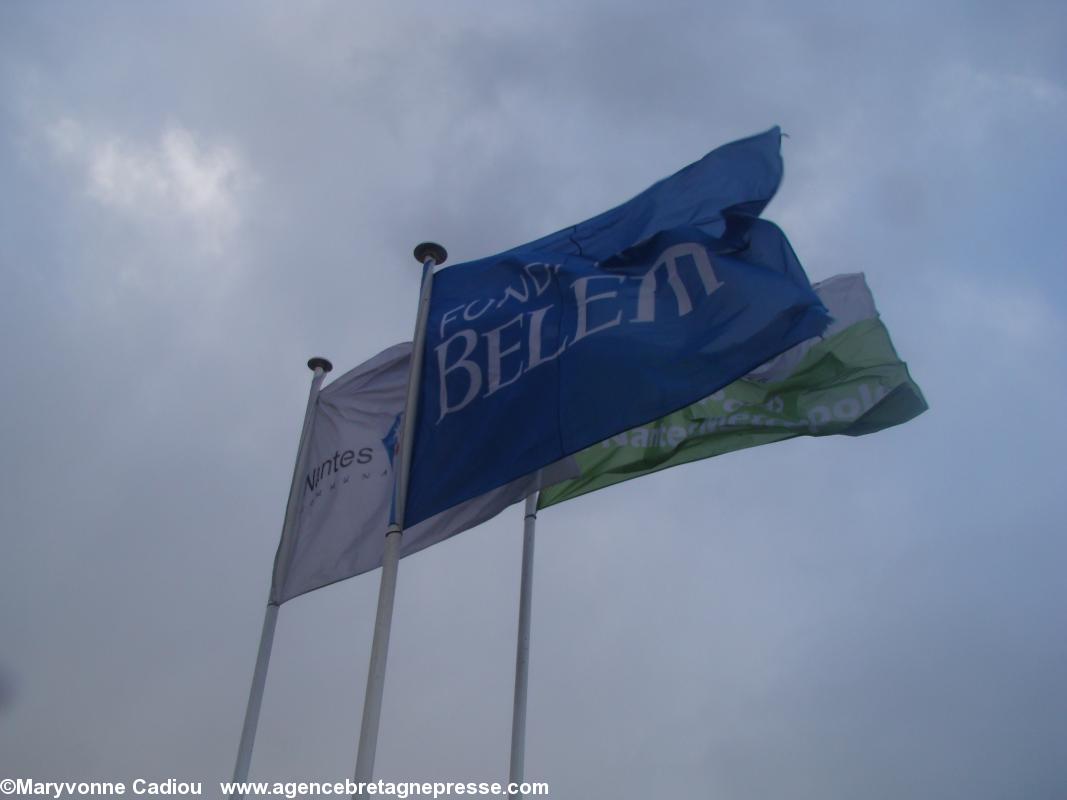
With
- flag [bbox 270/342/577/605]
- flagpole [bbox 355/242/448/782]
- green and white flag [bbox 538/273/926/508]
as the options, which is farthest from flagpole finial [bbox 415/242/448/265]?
green and white flag [bbox 538/273/926/508]

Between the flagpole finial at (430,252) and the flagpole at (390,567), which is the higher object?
the flagpole finial at (430,252)

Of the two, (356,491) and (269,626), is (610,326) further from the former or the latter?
(269,626)

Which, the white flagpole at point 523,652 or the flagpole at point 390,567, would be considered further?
the white flagpole at point 523,652

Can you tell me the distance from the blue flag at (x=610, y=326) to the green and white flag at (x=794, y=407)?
6.56 feet

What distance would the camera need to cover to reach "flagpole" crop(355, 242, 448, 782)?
9.95 meters

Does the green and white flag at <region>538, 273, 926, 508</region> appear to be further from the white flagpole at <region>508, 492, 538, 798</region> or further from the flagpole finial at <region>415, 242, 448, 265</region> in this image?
the flagpole finial at <region>415, 242, 448, 265</region>

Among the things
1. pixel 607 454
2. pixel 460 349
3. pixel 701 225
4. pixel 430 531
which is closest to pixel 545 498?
pixel 607 454

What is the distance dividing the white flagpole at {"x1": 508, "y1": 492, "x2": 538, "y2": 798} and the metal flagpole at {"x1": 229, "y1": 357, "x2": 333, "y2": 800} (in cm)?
292

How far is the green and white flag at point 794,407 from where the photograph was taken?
14.1 meters

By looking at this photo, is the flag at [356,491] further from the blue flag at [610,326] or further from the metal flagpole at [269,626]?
the blue flag at [610,326]

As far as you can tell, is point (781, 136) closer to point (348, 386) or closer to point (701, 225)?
point (701, 225)

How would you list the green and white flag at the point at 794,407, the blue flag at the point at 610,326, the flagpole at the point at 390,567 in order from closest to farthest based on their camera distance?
the flagpole at the point at 390,567
the blue flag at the point at 610,326
the green and white flag at the point at 794,407

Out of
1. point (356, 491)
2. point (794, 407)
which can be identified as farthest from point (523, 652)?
point (794, 407)

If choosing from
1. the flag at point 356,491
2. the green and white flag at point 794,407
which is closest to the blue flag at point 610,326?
the flag at point 356,491
